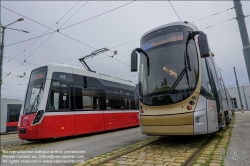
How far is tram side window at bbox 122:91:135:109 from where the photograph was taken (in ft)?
43.0

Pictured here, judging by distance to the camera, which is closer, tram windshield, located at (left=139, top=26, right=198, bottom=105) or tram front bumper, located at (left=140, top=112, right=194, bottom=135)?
tram front bumper, located at (left=140, top=112, right=194, bottom=135)

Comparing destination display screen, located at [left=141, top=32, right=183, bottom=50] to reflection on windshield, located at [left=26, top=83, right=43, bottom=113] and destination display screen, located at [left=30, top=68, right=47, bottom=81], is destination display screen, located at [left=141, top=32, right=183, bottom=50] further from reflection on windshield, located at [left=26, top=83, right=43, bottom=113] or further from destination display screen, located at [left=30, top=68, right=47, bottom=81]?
reflection on windshield, located at [left=26, top=83, right=43, bottom=113]

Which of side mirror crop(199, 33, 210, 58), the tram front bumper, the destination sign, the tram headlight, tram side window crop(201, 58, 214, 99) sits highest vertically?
the destination sign

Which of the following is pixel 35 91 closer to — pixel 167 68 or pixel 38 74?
pixel 38 74

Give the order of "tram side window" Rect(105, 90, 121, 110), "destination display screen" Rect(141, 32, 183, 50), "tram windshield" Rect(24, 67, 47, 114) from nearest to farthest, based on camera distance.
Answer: "destination display screen" Rect(141, 32, 183, 50)
"tram windshield" Rect(24, 67, 47, 114)
"tram side window" Rect(105, 90, 121, 110)

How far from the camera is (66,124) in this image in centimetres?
880

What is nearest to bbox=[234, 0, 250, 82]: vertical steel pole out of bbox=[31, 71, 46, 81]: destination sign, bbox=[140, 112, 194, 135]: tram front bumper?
bbox=[140, 112, 194, 135]: tram front bumper

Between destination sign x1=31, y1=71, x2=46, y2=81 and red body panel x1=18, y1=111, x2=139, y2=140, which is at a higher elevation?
destination sign x1=31, y1=71, x2=46, y2=81

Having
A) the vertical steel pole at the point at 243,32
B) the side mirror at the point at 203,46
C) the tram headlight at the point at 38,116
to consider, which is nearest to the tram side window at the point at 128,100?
the tram headlight at the point at 38,116

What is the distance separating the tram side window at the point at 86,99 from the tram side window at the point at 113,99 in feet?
3.20

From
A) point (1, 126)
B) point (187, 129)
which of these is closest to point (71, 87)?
point (187, 129)

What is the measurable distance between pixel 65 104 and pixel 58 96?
1.66ft

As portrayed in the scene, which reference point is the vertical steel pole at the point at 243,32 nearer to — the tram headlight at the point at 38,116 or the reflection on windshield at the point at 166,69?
the reflection on windshield at the point at 166,69

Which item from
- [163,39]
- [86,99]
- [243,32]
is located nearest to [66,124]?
[86,99]
